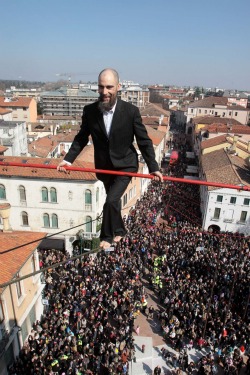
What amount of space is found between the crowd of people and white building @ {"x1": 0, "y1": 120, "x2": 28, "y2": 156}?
1854 cm

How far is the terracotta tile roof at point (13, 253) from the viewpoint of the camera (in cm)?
1431

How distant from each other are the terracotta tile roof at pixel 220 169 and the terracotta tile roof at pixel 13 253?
64.7ft

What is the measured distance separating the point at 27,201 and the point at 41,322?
38.0ft

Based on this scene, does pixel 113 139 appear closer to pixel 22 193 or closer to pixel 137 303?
pixel 137 303

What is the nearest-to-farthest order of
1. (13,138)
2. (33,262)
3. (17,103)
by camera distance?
(33,262)
(13,138)
(17,103)

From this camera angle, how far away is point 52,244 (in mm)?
27312

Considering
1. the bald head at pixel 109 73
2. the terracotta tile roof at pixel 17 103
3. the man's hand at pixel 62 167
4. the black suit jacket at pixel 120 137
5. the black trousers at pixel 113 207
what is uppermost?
the bald head at pixel 109 73

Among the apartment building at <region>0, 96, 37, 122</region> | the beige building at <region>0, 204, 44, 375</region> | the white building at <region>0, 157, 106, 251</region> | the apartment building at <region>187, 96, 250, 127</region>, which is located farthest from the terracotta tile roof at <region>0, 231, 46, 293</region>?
the apartment building at <region>187, 96, 250, 127</region>

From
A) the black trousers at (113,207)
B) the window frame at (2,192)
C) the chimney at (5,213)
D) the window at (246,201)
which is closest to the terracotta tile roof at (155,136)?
the window at (246,201)

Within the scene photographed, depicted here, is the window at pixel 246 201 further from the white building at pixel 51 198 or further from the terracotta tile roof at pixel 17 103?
the terracotta tile roof at pixel 17 103

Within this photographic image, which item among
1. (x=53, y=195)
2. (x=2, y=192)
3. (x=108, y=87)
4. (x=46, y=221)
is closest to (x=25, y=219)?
(x=46, y=221)

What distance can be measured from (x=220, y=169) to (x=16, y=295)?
25.3 m

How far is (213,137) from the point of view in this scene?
5184cm

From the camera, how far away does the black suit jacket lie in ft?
15.6
